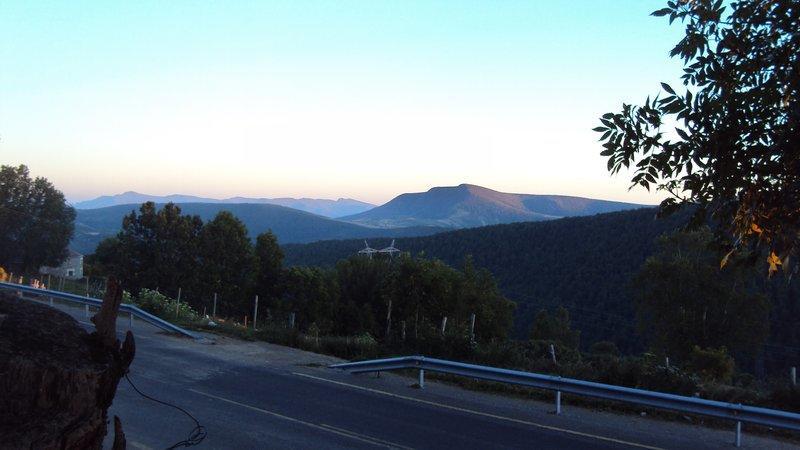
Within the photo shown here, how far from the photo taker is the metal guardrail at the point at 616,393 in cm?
849

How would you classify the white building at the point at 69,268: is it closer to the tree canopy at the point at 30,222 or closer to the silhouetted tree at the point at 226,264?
the tree canopy at the point at 30,222

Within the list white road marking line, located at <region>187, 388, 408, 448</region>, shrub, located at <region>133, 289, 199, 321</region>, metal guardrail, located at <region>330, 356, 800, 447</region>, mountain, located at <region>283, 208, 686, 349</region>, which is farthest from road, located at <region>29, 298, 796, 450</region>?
mountain, located at <region>283, 208, 686, 349</region>

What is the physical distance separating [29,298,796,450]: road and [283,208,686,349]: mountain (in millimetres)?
53416

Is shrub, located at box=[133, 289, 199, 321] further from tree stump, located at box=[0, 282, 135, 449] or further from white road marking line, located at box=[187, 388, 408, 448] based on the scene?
tree stump, located at box=[0, 282, 135, 449]

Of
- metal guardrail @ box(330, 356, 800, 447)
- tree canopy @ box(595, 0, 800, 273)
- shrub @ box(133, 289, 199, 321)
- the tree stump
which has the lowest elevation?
shrub @ box(133, 289, 199, 321)

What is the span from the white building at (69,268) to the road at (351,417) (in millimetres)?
59125

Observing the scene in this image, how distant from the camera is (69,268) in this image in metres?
71.4

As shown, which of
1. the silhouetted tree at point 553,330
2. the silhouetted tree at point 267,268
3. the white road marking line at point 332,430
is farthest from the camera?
the silhouetted tree at point 267,268

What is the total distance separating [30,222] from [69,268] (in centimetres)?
1300

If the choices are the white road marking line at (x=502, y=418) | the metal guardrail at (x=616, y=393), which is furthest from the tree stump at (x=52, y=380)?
the metal guardrail at (x=616, y=393)

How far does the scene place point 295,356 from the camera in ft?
50.4

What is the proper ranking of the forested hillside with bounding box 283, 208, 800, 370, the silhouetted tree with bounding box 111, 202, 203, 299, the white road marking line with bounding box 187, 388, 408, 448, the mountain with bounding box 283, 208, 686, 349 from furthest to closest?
the mountain with bounding box 283, 208, 686, 349 → the silhouetted tree with bounding box 111, 202, 203, 299 → the forested hillside with bounding box 283, 208, 800, 370 → the white road marking line with bounding box 187, 388, 408, 448

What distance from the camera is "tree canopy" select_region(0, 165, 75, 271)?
58125 millimetres

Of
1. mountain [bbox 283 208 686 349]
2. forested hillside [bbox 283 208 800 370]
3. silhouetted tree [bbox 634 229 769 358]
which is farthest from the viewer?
mountain [bbox 283 208 686 349]
